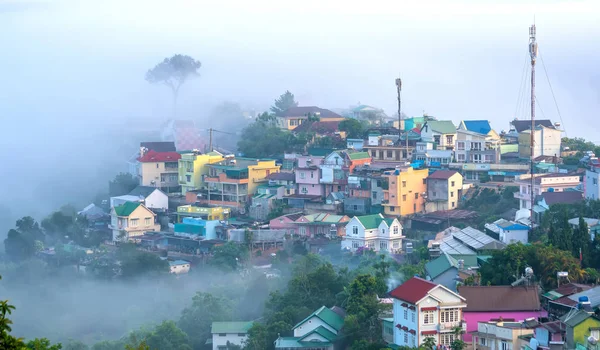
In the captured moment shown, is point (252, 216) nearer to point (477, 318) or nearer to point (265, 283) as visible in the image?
point (265, 283)

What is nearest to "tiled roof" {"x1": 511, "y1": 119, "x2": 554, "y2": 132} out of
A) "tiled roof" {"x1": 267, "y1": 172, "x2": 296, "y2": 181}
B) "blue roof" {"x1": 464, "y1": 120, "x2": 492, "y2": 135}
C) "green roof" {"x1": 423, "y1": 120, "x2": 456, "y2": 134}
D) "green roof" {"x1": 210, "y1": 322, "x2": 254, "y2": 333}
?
"blue roof" {"x1": 464, "y1": 120, "x2": 492, "y2": 135}

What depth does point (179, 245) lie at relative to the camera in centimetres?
2159

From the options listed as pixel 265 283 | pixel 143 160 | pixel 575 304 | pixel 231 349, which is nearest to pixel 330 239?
pixel 265 283

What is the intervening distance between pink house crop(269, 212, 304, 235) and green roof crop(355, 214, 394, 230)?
1.61 metres

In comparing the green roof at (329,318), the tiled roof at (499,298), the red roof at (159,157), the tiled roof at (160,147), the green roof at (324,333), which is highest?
the tiled roof at (160,147)

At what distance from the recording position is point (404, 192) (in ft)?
67.2

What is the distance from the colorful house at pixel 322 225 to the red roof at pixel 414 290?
7.31 m

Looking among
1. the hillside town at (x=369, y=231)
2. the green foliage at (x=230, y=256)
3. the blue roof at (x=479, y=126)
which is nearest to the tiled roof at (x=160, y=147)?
the hillside town at (x=369, y=231)

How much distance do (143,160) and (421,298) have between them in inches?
539

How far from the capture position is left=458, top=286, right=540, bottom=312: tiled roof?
12766 mm

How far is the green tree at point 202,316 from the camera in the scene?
1645 cm

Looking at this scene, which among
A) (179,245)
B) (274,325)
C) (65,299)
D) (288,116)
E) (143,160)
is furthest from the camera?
(288,116)

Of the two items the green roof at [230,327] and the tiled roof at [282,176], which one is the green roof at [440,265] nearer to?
the green roof at [230,327]

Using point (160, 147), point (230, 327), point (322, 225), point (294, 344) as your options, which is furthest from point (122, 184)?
point (294, 344)
